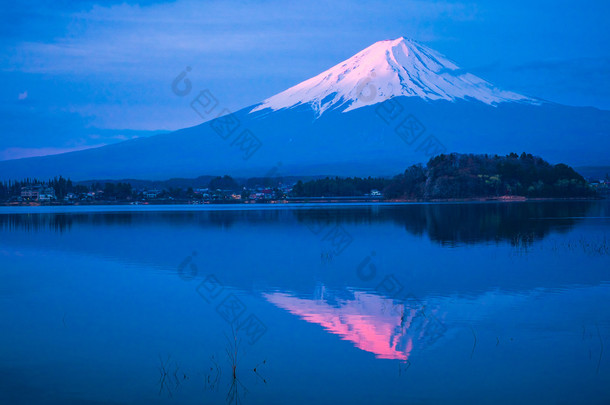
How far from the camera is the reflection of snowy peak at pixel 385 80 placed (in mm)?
171625

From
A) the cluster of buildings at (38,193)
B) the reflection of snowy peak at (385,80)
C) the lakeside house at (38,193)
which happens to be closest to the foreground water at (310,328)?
the cluster of buildings at (38,193)

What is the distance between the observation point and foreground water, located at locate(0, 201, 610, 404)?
8.12m

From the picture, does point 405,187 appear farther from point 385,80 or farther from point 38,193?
point 38,193

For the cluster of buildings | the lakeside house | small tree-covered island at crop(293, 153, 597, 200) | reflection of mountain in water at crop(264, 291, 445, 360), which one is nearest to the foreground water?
reflection of mountain in water at crop(264, 291, 445, 360)

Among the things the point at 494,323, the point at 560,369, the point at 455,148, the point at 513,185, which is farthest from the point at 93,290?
the point at 455,148

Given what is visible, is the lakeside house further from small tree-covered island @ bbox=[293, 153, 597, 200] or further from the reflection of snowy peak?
small tree-covered island @ bbox=[293, 153, 597, 200]

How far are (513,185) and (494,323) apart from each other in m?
90.4

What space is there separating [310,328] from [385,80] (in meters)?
165

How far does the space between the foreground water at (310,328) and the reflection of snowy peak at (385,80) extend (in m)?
150

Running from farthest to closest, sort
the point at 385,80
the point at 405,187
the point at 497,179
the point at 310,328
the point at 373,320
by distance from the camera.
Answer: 1. the point at 385,80
2. the point at 405,187
3. the point at 497,179
4. the point at 373,320
5. the point at 310,328

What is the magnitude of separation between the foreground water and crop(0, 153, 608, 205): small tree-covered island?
3011 inches

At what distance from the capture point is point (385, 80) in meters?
171

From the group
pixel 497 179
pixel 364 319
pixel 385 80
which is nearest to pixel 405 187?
pixel 497 179

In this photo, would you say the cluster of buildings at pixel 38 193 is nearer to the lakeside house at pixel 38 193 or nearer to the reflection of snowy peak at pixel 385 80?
the lakeside house at pixel 38 193
